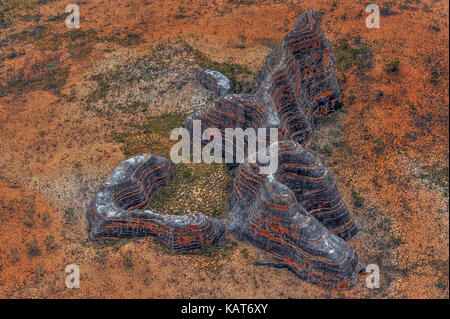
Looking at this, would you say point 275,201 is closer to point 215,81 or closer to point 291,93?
point 291,93

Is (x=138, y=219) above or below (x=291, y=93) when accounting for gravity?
below

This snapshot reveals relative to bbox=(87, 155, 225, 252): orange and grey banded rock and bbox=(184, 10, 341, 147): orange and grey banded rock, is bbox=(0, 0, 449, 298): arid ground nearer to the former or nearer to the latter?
bbox=(87, 155, 225, 252): orange and grey banded rock

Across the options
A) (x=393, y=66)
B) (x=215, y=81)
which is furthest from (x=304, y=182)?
(x=393, y=66)

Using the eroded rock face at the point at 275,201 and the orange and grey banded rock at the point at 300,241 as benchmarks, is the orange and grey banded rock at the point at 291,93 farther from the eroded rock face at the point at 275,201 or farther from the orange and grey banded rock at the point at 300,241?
the orange and grey banded rock at the point at 300,241

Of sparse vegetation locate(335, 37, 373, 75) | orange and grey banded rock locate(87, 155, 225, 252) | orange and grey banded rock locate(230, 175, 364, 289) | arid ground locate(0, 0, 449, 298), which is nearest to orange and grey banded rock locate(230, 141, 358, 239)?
orange and grey banded rock locate(230, 175, 364, 289)

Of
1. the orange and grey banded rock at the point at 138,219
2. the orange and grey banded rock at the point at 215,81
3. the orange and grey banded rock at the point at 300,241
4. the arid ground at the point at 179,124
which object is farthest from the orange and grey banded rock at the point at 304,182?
the orange and grey banded rock at the point at 215,81

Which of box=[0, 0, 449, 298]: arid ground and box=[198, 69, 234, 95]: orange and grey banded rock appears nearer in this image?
box=[0, 0, 449, 298]: arid ground
